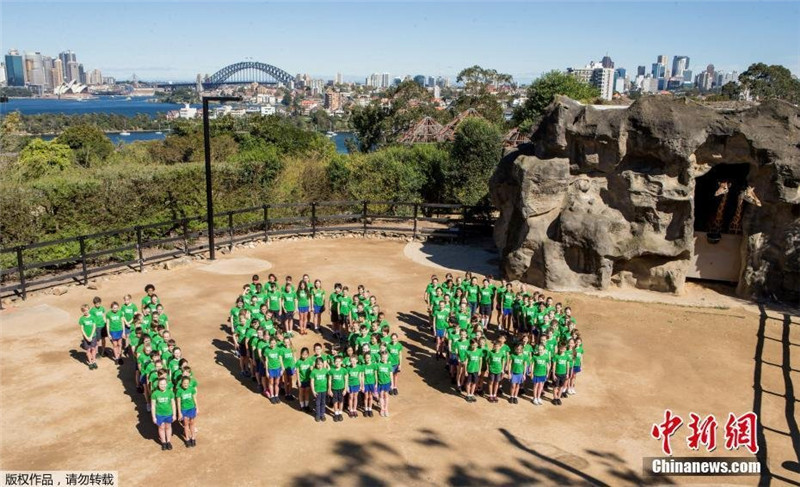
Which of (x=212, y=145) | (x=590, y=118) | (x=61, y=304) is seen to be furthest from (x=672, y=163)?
(x=212, y=145)

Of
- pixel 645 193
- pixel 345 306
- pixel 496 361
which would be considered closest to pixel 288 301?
pixel 345 306

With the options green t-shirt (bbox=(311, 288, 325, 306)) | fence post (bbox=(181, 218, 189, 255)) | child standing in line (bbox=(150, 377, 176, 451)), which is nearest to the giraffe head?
green t-shirt (bbox=(311, 288, 325, 306))

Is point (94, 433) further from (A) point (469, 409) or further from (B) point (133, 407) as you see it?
(A) point (469, 409)

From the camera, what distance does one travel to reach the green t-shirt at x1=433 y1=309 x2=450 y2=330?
12.8 m

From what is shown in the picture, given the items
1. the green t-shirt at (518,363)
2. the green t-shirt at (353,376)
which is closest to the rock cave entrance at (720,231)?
the green t-shirt at (518,363)

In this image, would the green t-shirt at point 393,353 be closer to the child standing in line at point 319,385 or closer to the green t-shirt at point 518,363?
the child standing in line at point 319,385

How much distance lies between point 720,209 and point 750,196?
45.4 inches

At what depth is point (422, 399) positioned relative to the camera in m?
11.2

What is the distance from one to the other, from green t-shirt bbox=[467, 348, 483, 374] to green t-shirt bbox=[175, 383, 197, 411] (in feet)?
15.1

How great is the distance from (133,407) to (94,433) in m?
0.90

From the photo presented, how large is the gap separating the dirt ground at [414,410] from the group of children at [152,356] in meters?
0.33

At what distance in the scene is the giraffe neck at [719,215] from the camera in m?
17.6

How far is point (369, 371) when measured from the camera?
10.4 metres

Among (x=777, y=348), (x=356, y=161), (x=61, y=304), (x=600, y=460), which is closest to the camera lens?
(x=600, y=460)
